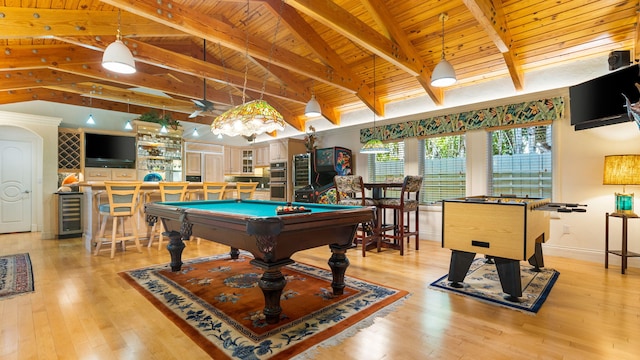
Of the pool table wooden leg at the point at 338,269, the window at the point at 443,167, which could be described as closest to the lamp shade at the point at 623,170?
the window at the point at 443,167

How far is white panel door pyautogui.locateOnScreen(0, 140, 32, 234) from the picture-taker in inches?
243

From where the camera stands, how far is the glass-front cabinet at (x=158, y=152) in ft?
25.6

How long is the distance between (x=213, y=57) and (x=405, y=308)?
6.19 metres

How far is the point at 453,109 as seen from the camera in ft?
16.8

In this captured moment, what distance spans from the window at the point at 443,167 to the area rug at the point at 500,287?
195cm

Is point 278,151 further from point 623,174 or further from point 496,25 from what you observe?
point 623,174

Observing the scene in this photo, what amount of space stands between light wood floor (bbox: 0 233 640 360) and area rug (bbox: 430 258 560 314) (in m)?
0.09

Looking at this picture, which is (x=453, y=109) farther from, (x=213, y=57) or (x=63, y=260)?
(x=63, y=260)

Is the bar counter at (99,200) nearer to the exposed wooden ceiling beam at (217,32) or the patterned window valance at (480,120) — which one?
the exposed wooden ceiling beam at (217,32)

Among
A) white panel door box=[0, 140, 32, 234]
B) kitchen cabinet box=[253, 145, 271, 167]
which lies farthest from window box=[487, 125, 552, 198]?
white panel door box=[0, 140, 32, 234]

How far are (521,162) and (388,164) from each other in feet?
7.76

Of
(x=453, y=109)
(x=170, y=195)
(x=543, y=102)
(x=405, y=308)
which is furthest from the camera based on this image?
(x=453, y=109)

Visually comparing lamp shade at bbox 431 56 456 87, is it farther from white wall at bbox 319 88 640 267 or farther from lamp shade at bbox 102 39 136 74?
lamp shade at bbox 102 39 136 74

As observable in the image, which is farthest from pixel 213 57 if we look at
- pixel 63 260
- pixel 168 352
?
pixel 168 352
